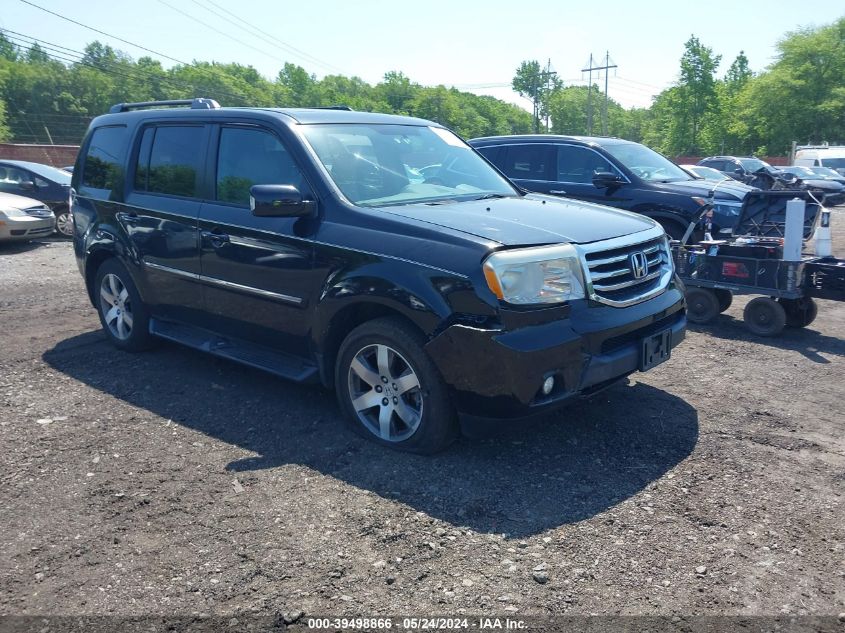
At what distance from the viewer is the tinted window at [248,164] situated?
4.74 m

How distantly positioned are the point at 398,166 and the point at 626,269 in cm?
170

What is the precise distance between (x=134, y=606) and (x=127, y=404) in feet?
8.22

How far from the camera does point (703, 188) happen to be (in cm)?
898

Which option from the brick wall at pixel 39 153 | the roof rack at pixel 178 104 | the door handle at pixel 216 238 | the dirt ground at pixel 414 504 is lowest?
the dirt ground at pixel 414 504

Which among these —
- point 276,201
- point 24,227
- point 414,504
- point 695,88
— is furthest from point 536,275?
point 695,88

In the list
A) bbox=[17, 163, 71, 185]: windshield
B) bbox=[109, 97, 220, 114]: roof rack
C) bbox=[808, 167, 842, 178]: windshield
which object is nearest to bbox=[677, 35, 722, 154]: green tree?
bbox=[808, 167, 842, 178]: windshield

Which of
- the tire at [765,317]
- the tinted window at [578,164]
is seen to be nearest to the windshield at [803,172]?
the tinted window at [578,164]

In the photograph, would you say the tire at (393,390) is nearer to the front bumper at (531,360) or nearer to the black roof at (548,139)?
the front bumper at (531,360)

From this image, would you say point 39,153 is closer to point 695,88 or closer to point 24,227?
point 24,227

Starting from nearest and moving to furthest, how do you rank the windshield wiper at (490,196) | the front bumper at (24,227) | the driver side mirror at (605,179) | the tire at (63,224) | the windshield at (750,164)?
the windshield wiper at (490,196), the driver side mirror at (605,179), the front bumper at (24,227), the tire at (63,224), the windshield at (750,164)

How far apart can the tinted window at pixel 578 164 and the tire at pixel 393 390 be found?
5941 millimetres

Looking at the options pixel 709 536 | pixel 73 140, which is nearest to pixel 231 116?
pixel 709 536

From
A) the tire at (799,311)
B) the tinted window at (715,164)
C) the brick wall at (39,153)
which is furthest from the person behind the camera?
the brick wall at (39,153)

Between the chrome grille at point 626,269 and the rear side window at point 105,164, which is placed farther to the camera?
the rear side window at point 105,164
